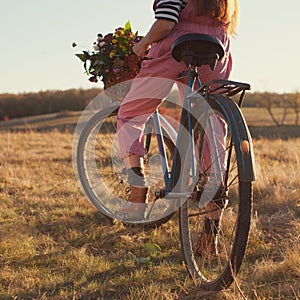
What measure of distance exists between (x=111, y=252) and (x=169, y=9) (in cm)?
170

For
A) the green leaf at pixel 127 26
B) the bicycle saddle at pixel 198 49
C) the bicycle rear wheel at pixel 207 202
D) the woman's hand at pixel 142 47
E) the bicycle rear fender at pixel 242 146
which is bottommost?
the bicycle rear wheel at pixel 207 202

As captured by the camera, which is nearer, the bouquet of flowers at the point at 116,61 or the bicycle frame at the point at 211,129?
the bicycle frame at the point at 211,129

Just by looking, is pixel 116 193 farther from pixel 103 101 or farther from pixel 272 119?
pixel 272 119

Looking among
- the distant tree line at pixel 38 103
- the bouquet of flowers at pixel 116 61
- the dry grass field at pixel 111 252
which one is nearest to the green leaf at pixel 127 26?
the bouquet of flowers at pixel 116 61

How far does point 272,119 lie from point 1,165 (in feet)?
151

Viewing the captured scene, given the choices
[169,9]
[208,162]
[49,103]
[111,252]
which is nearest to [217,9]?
[169,9]

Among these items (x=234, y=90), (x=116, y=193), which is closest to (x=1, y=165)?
(x=116, y=193)

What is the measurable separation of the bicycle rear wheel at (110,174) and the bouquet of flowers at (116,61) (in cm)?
29

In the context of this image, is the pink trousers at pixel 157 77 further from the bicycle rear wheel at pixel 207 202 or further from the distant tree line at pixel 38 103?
the distant tree line at pixel 38 103

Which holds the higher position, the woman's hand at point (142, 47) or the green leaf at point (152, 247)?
the woman's hand at point (142, 47)

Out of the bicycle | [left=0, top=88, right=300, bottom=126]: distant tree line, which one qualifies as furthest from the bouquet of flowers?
[left=0, top=88, right=300, bottom=126]: distant tree line

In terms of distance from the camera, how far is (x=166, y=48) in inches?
124

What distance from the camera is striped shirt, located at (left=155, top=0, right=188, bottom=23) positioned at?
2.94m

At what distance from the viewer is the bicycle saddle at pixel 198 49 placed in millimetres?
2809
